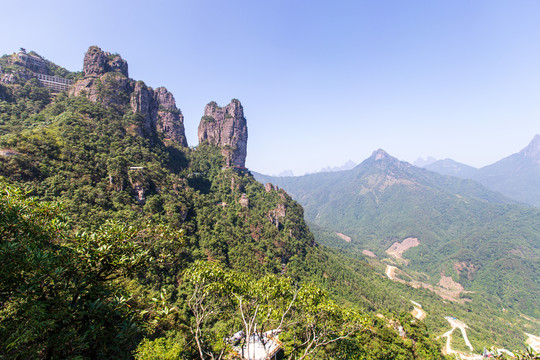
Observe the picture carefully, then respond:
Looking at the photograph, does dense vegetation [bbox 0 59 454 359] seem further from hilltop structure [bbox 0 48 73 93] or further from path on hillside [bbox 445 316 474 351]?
path on hillside [bbox 445 316 474 351]

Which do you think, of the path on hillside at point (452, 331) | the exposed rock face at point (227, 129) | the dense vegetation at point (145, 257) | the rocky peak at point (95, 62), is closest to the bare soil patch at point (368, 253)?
the dense vegetation at point (145, 257)

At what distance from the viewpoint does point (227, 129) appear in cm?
11194

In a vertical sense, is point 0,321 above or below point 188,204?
above

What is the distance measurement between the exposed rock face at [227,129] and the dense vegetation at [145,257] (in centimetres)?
841

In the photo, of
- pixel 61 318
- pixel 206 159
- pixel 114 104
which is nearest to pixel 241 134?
pixel 206 159

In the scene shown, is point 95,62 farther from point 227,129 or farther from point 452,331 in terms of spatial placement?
point 452,331

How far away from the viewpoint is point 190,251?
164 ft

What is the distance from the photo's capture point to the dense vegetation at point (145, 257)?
22.8 feet

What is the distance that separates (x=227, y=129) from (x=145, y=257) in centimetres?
10859

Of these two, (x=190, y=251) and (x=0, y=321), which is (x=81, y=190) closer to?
(x=190, y=251)

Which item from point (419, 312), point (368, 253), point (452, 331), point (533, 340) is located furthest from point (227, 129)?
point (368, 253)

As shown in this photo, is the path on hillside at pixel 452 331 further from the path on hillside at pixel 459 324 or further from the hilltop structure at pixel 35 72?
the hilltop structure at pixel 35 72

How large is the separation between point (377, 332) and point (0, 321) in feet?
124

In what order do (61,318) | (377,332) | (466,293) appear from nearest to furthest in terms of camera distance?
(61,318) → (377,332) → (466,293)
